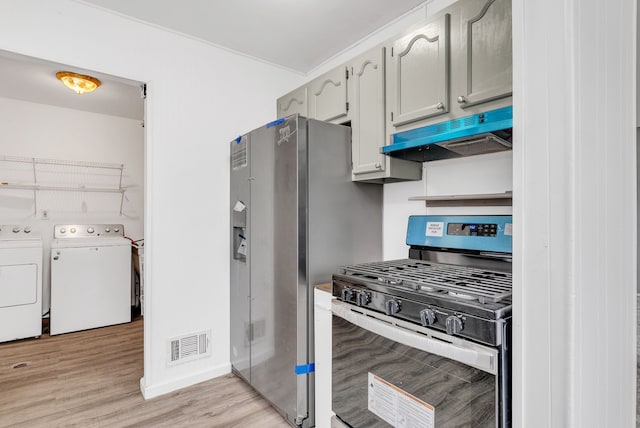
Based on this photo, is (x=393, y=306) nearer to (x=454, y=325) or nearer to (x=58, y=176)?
(x=454, y=325)

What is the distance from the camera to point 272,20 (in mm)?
2238

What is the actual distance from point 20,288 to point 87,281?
Result: 1.79ft

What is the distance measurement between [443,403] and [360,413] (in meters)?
0.48

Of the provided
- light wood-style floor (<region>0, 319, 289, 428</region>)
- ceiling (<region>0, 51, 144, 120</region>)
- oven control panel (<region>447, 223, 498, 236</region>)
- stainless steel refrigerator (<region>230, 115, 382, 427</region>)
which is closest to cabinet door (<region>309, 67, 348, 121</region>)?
stainless steel refrigerator (<region>230, 115, 382, 427</region>)

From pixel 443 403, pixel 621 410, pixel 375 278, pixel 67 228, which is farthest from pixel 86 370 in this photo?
pixel 621 410

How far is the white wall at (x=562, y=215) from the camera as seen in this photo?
0.58 m

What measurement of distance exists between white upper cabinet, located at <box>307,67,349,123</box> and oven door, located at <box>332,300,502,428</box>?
126 cm

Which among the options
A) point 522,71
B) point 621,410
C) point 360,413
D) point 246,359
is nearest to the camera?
point 522,71

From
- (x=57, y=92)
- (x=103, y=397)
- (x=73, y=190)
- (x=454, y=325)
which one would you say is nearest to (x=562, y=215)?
(x=454, y=325)

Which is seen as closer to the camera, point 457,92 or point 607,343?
point 607,343

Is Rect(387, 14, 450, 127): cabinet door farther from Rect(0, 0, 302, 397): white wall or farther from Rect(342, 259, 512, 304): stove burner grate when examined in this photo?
Rect(0, 0, 302, 397): white wall

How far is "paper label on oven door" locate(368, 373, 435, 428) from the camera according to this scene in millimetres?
1218

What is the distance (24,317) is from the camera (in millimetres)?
3293

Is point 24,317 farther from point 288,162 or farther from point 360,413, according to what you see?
point 360,413
